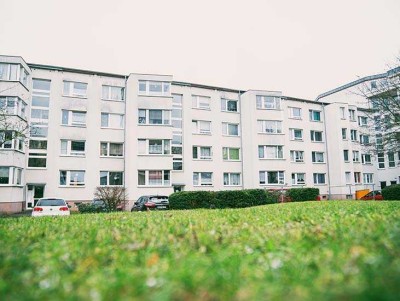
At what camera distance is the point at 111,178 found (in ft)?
109

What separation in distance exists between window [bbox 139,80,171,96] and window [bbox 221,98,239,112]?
8422 millimetres

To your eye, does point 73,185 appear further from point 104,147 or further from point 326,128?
point 326,128

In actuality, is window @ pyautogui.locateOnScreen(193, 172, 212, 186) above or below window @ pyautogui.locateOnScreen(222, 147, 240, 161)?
below

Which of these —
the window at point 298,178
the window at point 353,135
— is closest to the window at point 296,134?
the window at point 298,178

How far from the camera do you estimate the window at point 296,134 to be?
43750 mm

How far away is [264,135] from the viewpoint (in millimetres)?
39531

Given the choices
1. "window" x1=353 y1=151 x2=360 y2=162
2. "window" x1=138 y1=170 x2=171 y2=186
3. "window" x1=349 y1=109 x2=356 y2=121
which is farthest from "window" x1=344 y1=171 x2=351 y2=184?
"window" x1=138 y1=170 x2=171 y2=186

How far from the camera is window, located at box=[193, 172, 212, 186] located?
121 feet

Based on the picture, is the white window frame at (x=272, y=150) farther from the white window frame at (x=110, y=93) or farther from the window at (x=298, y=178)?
the white window frame at (x=110, y=93)

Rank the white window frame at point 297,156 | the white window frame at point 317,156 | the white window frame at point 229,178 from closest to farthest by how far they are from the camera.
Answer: the white window frame at point 229,178
the white window frame at point 297,156
the white window frame at point 317,156

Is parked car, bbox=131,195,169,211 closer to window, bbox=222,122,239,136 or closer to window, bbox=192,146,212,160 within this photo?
window, bbox=192,146,212,160

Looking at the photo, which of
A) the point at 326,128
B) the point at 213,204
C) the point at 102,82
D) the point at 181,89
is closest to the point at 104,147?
the point at 102,82

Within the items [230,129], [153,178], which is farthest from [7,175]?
[230,129]

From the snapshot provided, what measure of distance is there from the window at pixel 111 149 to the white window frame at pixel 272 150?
16381 mm
